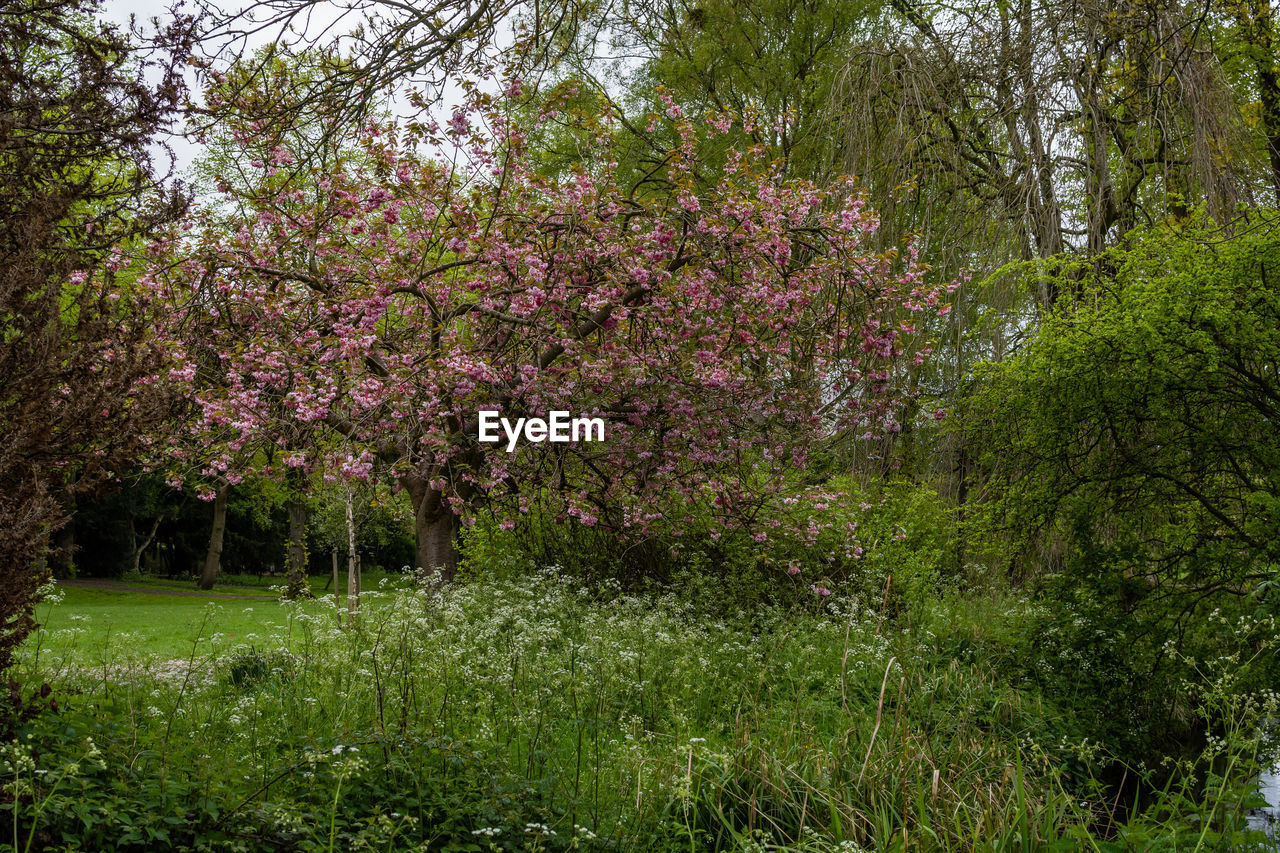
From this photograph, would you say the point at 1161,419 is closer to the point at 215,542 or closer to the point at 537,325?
the point at 537,325

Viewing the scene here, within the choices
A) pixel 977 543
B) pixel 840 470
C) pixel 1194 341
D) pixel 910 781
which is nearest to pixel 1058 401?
pixel 1194 341

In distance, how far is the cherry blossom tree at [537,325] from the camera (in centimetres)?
772

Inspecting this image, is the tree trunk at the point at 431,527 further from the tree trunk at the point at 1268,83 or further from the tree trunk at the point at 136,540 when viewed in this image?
the tree trunk at the point at 136,540

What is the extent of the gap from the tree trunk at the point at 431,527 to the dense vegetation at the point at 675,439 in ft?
0.14

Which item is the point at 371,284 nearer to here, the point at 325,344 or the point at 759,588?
the point at 325,344

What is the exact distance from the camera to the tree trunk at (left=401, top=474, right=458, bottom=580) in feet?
31.4

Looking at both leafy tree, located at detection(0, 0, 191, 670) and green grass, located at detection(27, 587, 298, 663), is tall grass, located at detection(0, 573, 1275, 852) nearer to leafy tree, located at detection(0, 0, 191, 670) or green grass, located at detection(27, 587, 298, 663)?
green grass, located at detection(27, 587, 298, 663)

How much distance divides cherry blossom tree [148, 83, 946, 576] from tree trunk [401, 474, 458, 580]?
697mm

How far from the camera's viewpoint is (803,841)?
316 cm

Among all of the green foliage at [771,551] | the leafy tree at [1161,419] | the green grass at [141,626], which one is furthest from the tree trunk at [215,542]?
the leafy tree at [1161,419]

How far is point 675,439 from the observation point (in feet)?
27.6

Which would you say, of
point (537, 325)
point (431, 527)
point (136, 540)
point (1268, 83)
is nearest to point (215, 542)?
point (136, 540)

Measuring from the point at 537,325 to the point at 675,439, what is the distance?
66.8 inches

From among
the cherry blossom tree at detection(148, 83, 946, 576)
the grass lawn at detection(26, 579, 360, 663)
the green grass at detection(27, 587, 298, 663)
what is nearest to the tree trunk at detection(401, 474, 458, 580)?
the cherry blossom tree at detection(148, 83, 946, 576)
